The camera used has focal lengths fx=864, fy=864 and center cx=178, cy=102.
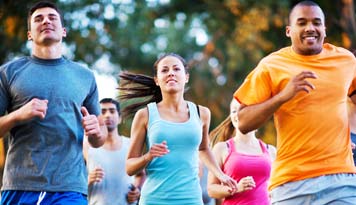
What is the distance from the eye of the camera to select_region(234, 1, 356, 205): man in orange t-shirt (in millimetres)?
5469

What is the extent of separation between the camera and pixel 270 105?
17.6 feet

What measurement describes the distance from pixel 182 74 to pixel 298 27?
64.5 inches

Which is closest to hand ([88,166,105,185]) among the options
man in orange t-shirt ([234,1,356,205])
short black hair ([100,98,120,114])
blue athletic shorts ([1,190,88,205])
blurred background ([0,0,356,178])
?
short black hair ([100,98,120,114])

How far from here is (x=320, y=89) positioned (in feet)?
18.0

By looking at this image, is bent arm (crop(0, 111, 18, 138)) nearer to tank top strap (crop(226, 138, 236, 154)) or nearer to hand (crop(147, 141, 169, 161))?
hand (crop(147, 141, 169, 161))

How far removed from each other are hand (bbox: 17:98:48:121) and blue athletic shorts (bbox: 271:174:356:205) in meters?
1.64

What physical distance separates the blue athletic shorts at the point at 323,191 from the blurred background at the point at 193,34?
10.1 metres

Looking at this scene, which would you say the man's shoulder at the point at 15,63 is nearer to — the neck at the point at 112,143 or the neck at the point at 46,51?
the neck at the point at 46,51

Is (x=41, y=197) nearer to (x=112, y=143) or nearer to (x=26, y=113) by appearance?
(x=26, y=113)

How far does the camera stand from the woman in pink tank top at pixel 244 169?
25.2ft

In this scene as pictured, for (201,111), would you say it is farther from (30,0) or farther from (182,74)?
(30,0)

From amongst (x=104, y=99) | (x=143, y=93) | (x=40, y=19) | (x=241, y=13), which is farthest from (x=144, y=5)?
(x=40, y=19)

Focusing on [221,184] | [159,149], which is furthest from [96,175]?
[159,149]

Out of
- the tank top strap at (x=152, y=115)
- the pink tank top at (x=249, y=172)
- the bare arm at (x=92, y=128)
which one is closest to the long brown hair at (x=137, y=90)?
the tank top strap at (x=152, y=115)
